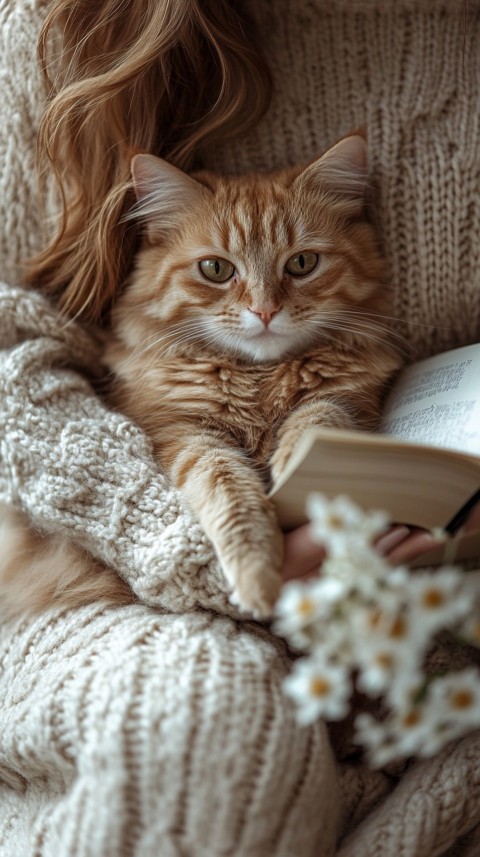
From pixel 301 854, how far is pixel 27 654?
54cm

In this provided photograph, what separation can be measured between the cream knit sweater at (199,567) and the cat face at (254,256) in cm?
12

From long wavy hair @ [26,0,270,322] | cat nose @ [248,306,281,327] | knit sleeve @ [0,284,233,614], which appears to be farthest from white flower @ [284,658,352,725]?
long wavy hair @ [26,0,270,322]

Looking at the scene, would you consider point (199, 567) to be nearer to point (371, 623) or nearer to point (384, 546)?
point (384, 546)

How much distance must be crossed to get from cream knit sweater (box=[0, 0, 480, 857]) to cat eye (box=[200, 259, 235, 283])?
308 mm

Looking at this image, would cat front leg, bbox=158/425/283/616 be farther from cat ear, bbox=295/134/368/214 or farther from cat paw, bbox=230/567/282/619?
cat ear, bbox=295/134/368/214

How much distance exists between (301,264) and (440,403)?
362mm

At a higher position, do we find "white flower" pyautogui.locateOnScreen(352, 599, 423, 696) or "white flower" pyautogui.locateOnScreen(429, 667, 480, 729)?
"white flower" pyautogui.locateOnScreen(352, 599, 423, 696)

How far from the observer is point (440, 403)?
4.35 ft

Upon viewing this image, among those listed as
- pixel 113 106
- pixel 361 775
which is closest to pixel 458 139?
pixel 113 106

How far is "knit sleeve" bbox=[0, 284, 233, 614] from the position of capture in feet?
3.89

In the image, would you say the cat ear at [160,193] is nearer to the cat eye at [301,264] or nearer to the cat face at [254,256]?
the cat face at [254,256]

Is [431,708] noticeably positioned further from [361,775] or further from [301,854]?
[361,775]

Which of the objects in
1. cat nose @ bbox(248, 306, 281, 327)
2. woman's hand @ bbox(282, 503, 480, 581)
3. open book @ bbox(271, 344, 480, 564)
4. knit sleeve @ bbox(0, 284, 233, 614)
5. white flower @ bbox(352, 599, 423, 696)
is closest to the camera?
white flower @ bbox(352, 599, 423, 696)

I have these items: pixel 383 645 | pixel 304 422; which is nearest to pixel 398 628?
pixel 383 645
